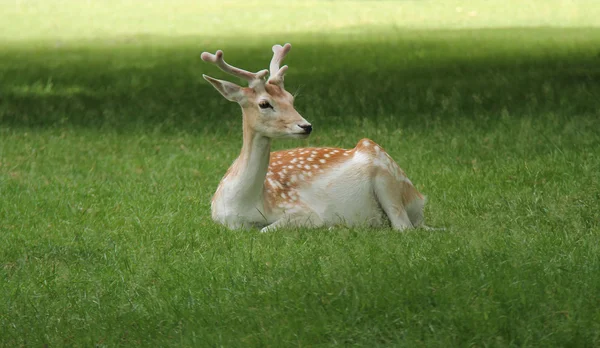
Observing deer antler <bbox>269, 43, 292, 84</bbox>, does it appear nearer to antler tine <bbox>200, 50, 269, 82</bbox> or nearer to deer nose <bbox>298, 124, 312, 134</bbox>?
antler tine <bbox>200, 50, 269, 82</bbox>

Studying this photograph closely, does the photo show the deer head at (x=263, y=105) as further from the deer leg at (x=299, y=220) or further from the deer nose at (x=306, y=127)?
the deer leg at (x=299, y=220)

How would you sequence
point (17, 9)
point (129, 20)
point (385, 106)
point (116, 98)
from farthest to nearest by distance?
point (17, 9) → point (129, 20) → point (116, 98) → point (385, 106)

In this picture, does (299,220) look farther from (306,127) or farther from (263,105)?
(263,105)

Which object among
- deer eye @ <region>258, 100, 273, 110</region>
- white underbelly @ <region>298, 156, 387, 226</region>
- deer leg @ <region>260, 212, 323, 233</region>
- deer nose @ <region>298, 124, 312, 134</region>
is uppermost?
deer eye @ <region>258, 100, 273, 110</region>

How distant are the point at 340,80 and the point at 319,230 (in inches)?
385

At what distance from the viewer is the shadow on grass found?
14164 mm

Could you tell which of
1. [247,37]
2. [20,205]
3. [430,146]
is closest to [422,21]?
[247,37]

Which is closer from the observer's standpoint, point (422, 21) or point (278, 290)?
point (278, 290)

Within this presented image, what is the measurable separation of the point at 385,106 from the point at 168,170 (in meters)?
4.53

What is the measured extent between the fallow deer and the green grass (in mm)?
267

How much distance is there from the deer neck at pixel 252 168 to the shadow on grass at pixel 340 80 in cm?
553

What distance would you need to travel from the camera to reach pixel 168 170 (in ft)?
35.3

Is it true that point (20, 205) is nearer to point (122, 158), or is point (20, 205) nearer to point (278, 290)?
point (122, 158)

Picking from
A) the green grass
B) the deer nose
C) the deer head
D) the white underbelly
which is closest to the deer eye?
the deer head
